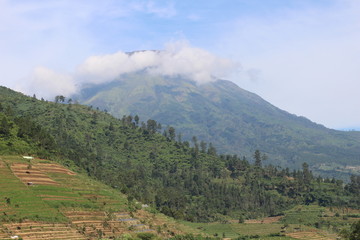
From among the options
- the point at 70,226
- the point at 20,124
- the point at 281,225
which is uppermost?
the point at 20,124

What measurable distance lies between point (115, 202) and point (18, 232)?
39383 millimetres

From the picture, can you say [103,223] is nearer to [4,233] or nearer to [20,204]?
[20,204]

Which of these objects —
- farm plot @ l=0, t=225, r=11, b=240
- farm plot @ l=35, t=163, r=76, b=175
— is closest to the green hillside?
farm plot @ l=0, t=225, r=11, b=240

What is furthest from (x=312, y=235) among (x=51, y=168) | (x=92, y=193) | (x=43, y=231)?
(x=51, y=168)

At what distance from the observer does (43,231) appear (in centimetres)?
7981

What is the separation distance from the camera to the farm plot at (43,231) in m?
75.9

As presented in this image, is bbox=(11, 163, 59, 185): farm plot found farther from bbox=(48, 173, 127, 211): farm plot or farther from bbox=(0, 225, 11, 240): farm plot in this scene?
bbox=(0, 225, 11, 240): farm plot

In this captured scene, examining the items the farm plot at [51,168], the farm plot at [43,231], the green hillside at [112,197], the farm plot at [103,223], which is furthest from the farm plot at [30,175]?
the farm plot at [43,231]

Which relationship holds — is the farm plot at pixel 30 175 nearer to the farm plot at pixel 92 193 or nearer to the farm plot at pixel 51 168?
the farm plot at pixel 51 168

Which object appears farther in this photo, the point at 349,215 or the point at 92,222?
the point at 349,215

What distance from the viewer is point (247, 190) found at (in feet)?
631

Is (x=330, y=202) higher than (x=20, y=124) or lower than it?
lower

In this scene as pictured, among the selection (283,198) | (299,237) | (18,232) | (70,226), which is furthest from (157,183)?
(18,232)

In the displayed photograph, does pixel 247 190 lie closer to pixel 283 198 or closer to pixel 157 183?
pixel 283 198
